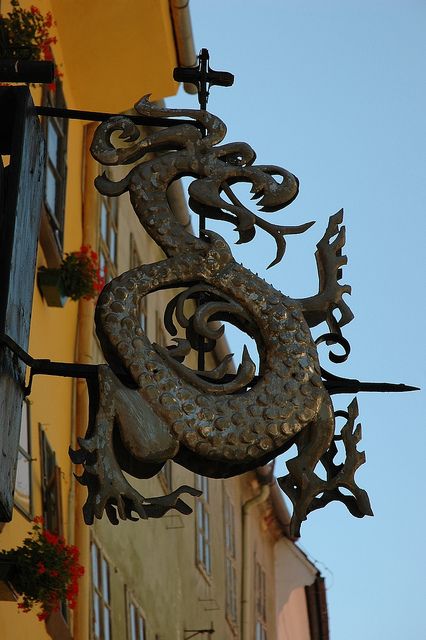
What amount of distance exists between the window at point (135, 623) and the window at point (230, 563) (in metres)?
5.17

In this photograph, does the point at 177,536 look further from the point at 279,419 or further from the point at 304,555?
the point at 279,419

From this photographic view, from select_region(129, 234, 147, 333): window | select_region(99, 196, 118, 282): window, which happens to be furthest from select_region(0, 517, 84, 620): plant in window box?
select_region(129, 234, 147, 333): window

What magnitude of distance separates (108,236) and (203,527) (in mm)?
5127

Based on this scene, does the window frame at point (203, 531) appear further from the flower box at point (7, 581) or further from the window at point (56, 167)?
the flower box at point (7, 581)

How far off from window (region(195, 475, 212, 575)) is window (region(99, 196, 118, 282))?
4015 mm

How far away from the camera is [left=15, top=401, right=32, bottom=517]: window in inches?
364

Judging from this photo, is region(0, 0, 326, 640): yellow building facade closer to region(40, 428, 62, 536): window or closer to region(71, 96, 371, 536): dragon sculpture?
region(40, 428, 62, 536): window

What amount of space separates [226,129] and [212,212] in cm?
31

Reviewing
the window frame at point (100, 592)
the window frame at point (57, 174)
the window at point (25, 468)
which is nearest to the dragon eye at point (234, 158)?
the window at point (25, 468)

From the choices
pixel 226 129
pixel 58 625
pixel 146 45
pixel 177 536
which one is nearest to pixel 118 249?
pixel 146 45

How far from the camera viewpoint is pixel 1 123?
511 centimetres

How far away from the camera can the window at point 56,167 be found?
34.9ft

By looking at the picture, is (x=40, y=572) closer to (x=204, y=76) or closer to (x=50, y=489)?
(x=50, y=489)

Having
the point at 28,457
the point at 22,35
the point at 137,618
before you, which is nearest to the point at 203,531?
the point at 137,618
